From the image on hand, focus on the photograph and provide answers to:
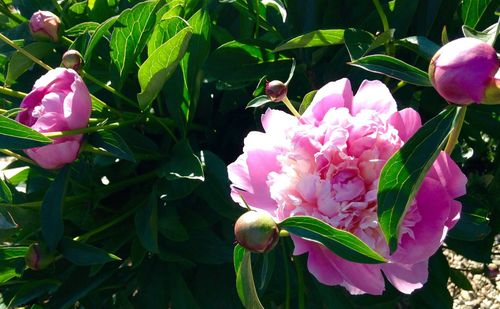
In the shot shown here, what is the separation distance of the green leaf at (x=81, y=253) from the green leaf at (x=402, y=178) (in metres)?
0.41

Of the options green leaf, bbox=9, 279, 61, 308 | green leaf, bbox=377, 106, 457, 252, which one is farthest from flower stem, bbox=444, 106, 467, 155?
green leaf, bbox=9, 279, 61, 308

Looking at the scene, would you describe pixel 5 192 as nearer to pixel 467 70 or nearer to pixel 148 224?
pixel 148 224

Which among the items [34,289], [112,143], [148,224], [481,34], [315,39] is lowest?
[34,289]

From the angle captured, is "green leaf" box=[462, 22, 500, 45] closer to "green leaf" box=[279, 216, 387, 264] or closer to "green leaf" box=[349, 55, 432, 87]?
"green leaf" box=[349, 55, 432, 87]

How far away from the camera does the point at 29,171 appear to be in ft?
3.84

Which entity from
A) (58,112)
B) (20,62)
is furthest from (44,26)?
(58,112)

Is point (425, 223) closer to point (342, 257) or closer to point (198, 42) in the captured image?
point (342, 257)

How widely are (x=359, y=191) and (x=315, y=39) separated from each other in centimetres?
32

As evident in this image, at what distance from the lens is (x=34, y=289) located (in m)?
1.02

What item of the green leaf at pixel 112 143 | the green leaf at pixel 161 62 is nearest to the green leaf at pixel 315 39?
the green leaf at pixel 161 62

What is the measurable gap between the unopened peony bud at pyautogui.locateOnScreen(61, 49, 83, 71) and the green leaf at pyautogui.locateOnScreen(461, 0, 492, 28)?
20.7 inches

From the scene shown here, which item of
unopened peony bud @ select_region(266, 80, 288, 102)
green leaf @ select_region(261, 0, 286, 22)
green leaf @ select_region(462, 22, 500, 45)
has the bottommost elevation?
green leaf @ select_region(261, 0, 286, 22)

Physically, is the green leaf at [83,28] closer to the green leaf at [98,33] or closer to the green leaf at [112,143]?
the green leaf at [98,33]

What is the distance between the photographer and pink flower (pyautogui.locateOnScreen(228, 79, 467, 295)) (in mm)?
639
